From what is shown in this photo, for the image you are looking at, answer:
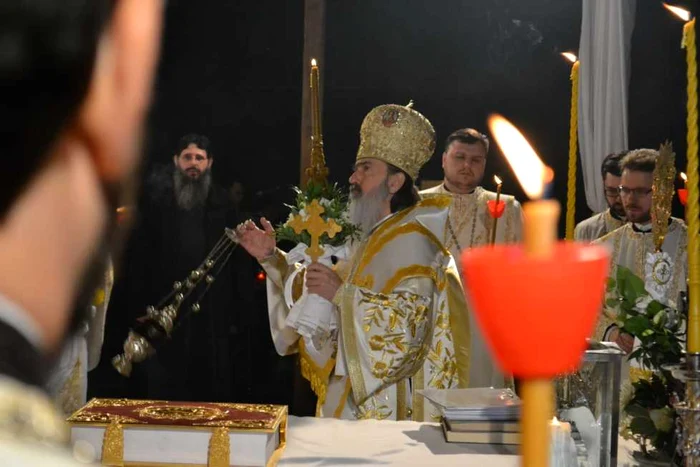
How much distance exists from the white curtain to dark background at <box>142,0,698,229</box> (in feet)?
3.52

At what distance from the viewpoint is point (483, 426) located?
2004 mm

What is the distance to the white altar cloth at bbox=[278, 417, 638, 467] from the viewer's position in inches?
73.0

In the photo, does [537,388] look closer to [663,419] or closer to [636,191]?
[663,419]

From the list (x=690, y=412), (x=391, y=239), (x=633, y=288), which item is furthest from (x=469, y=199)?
(x=690, y=412)

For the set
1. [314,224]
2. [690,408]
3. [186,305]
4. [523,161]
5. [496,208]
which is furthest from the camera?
[186,305]

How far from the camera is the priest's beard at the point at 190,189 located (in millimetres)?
6680

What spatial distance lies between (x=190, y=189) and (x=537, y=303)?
21.5 ft

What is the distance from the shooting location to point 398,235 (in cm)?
380

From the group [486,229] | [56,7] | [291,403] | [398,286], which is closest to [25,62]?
[56,7]

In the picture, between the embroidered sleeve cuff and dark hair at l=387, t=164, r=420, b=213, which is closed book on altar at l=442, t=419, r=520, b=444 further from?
dark hair at l=387, t=164, r=420, b=213

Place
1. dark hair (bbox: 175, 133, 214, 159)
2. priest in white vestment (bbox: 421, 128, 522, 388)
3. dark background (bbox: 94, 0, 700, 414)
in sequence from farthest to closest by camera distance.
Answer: dark background (bbox: 94, 0, 700, 414)
dark hair (bbox: 175, 133, 214, 159)
priest in white vestment (bbox: 421, 128, 522, 388)

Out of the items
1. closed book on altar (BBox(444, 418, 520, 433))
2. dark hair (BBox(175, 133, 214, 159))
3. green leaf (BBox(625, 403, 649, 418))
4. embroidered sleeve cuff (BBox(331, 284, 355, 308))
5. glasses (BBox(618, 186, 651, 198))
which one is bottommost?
closed book on altar (BBox(444, 418, 520, 433))

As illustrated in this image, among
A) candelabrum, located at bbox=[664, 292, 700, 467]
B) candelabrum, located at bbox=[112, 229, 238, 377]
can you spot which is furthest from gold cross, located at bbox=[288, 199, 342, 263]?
candelabrum, located at bbox=[664, 292, 700, 467]

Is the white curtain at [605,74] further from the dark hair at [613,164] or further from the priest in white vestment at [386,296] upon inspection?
the priest in white vestment at [386,296]
